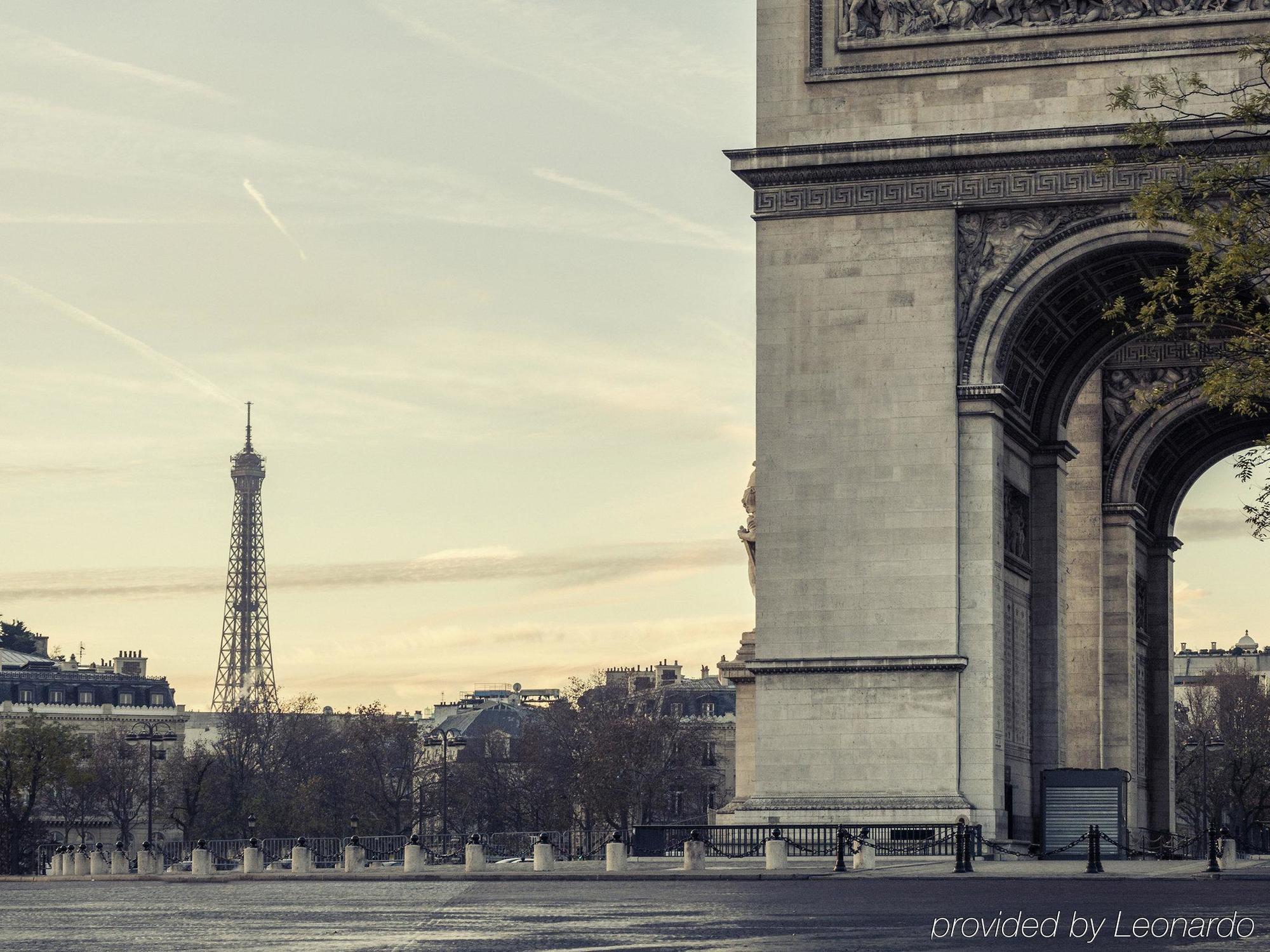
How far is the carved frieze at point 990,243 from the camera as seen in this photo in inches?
1784

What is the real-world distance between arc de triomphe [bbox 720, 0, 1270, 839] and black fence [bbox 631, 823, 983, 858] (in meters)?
0.30

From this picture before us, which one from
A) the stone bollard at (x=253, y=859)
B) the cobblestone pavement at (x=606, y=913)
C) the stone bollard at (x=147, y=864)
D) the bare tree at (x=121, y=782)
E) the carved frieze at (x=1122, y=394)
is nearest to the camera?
the cobblestone pavement at (x=606, y=913)

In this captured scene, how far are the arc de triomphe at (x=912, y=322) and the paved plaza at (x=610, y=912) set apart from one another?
481cm

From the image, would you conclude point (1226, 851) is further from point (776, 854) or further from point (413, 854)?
point (413, 854)

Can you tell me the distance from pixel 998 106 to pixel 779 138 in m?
4.20

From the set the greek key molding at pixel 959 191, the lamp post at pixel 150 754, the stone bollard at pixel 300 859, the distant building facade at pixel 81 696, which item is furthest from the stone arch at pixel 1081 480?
the distant building facade at pixel 81 696

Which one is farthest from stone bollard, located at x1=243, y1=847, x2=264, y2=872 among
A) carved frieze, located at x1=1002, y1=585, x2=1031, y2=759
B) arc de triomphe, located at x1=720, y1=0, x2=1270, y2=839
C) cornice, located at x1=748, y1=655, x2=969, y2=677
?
carved frieze, located at x1=1002, y1=585, x2=1031, y2=759

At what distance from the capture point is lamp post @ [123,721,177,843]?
355 ft

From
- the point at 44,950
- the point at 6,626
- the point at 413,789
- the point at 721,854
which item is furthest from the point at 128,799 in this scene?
the point at 44,950

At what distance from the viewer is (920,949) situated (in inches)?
836

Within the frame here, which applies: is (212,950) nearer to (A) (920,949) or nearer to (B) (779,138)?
(A) (920,949)

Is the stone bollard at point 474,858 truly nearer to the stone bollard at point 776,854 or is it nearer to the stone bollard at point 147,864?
the stone bollard at point 776,854

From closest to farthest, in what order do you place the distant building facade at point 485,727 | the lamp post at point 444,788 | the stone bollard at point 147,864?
the stone bollard at point 147,864 → the lamp post at point 444,788 → the distant building facade at point 485,727

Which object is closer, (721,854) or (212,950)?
(212,950)
